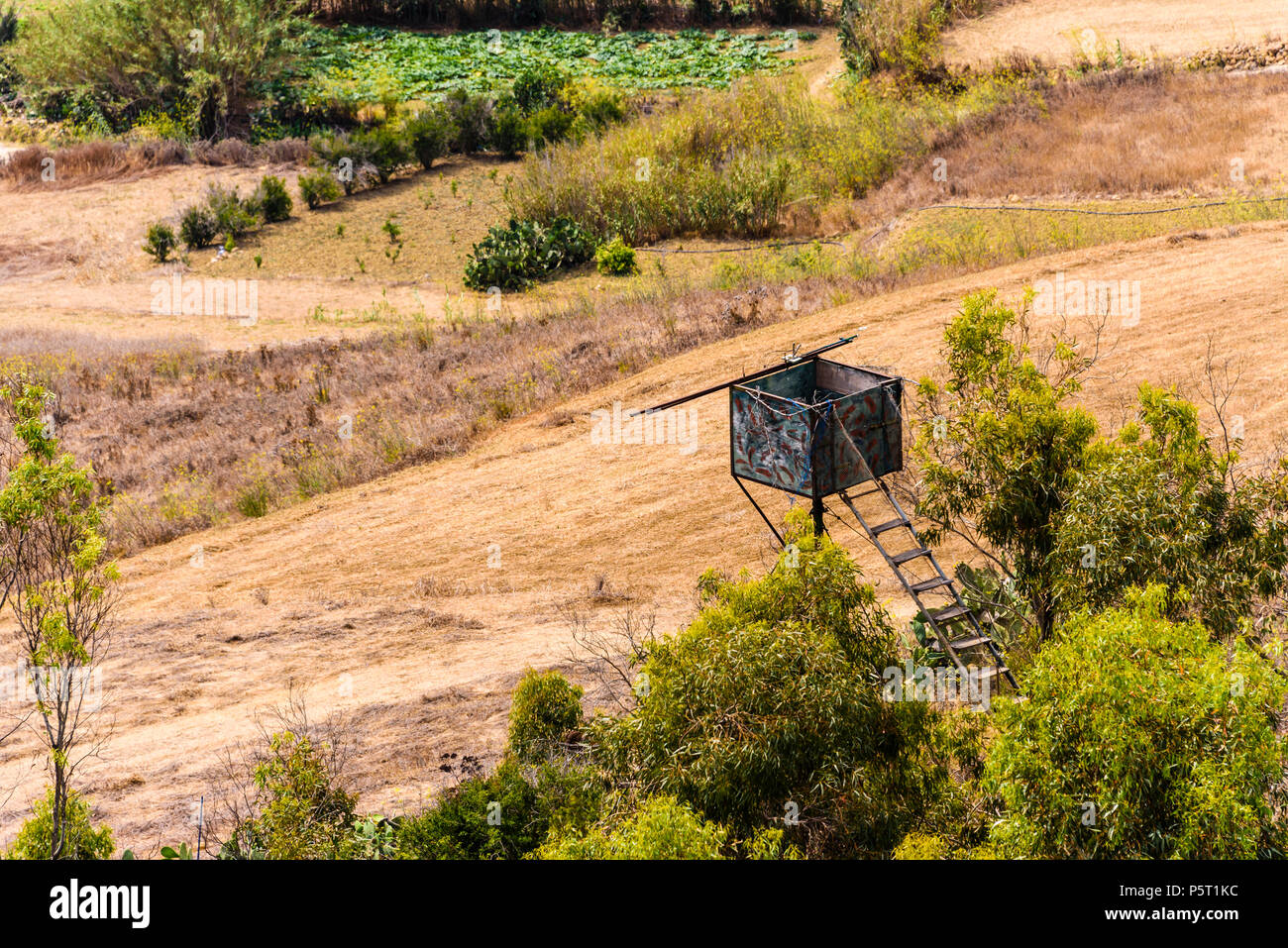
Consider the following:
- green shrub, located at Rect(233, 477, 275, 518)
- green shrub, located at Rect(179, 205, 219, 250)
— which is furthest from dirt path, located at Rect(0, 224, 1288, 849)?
green shrub, located at Rect(179, 205, 219, 250)

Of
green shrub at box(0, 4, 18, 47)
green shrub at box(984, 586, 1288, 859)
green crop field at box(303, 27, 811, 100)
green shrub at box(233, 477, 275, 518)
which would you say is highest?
green shrub at box(0, 4, 18, 47)

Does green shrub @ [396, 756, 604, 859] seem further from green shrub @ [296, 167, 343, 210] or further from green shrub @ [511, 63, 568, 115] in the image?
green shrub @ [511, 63, 568, 115]

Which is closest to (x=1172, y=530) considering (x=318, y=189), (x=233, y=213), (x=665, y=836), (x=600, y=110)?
(x=665, y=836)

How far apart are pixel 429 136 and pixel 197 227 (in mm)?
6749

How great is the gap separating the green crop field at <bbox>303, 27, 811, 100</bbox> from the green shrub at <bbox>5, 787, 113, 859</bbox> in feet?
107

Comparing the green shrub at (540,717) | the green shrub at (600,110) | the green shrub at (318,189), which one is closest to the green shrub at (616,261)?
the green shrub at (600,110)

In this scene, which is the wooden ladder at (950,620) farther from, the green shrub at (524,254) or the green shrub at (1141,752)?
the green shrub at (524,254)

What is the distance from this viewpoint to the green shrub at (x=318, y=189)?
3164cm

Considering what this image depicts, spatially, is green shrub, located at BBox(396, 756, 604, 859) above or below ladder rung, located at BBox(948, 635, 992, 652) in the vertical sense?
below

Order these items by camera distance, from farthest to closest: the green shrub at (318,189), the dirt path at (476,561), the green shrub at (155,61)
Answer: the green shrub at (155,61) → the green shrub at (318,189) → the dirt path at (476,561)

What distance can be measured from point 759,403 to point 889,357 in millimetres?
8649

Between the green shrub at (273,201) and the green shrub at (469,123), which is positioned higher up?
the green shrub at (469,123)

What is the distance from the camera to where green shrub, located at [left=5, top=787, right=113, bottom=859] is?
8.44 metres

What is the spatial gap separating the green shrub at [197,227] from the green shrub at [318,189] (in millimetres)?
2441
